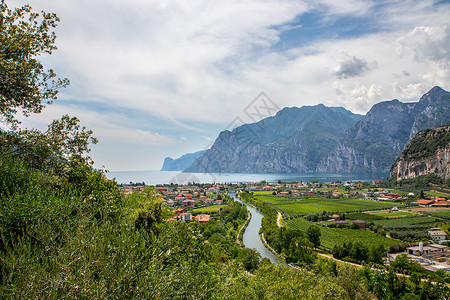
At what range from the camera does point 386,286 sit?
A: 18688 millimetres

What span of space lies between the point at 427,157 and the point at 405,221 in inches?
2647

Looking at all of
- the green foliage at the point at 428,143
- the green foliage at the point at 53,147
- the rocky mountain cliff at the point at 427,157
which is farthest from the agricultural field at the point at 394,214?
the green foliage at the point at 428,143

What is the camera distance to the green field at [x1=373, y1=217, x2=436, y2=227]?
131 ft

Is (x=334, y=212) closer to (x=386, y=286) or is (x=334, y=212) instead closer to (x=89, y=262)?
(x=386, y=286)

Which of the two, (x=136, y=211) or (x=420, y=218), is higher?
(x=136, y=211)

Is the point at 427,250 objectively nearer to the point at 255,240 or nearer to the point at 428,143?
the point at 255,240

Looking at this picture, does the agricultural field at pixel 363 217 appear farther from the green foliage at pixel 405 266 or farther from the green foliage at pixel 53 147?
the green foliage at pixel 53 147

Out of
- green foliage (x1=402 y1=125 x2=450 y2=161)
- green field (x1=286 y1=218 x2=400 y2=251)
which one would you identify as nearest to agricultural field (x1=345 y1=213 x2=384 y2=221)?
green field (x1=286 y1=218 x2=400 y2=251)

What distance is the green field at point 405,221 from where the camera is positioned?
131 ft

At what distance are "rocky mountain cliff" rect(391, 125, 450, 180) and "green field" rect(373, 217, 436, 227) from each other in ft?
165

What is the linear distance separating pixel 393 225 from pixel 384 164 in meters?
177

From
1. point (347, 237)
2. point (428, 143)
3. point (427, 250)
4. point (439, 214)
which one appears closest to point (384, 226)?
point (347, 237)

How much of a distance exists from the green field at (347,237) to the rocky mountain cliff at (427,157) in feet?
211

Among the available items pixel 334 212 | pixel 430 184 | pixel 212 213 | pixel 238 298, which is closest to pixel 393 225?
pixel 334 212
